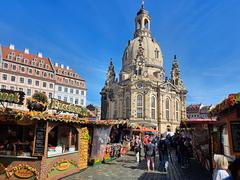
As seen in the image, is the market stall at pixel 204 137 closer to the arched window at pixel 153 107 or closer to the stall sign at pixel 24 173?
the stall sign at pixel 24 173

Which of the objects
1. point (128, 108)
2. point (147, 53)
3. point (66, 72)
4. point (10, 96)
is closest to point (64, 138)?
point (10, 96)

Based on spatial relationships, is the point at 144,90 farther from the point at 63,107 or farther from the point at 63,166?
the point at 63,166

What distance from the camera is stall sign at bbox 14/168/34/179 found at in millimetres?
11875

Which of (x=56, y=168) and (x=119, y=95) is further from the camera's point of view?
(x=119, y=95)

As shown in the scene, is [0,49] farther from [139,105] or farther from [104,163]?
[104,163]

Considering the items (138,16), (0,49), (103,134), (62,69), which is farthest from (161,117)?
(103,134)

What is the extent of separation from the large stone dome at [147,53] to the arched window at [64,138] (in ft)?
196

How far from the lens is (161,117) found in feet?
223

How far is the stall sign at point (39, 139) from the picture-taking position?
12062 mm

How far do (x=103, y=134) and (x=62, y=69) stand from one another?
51.8 m

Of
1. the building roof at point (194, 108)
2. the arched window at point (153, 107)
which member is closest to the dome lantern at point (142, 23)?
the arched window at point (153, 107)

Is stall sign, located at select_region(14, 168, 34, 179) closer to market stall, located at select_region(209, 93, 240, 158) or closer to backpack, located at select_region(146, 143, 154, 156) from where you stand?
backpack, located at select_region(146, 143, 154, 156)

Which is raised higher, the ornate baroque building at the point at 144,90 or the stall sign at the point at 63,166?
the ornate baroque building at the point at 144,90

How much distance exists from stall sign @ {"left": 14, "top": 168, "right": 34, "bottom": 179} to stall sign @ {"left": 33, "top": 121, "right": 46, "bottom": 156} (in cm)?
96
